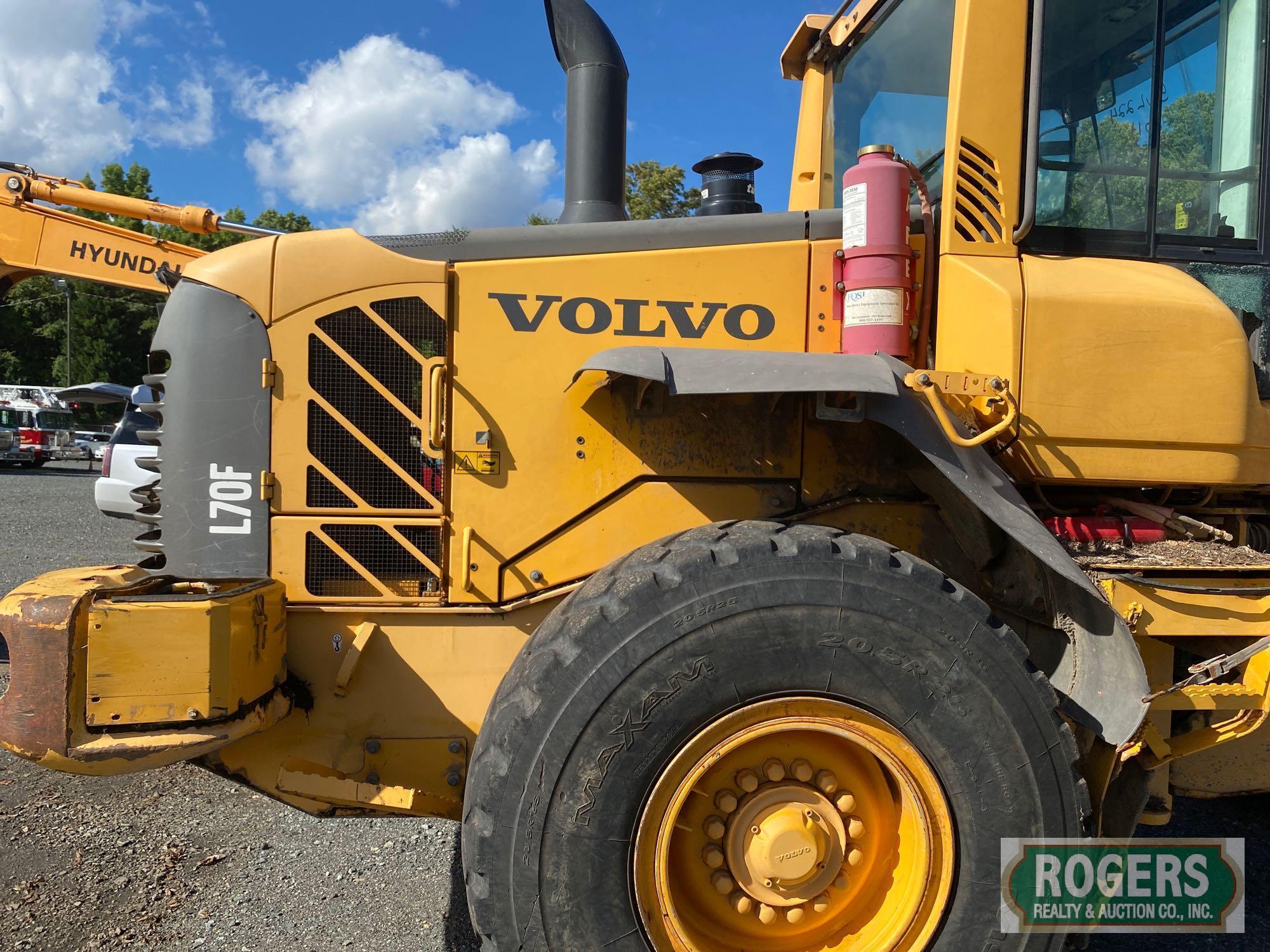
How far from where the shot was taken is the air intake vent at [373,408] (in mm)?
2486

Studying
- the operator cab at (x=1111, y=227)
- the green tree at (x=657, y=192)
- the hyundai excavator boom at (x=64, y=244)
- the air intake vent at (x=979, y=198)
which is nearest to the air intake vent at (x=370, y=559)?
the operator cab at (x=1111, y=227)

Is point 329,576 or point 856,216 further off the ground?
point 856,216

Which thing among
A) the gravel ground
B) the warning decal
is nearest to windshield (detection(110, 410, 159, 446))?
the gravel ground

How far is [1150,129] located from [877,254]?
979mm

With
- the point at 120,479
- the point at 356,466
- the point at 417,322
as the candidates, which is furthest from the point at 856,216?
the point at 120,479

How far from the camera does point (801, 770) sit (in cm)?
218

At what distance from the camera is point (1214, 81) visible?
2564 mm

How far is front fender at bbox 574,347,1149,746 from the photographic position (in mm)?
2070

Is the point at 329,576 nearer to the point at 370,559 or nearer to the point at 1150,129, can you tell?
the point at 370,559

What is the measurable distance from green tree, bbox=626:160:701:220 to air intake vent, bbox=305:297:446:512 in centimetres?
1627

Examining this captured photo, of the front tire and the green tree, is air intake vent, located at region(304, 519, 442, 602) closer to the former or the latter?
the front tire

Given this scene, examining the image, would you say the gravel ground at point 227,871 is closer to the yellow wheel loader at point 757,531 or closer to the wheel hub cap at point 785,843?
the yellow wheel loader at point 757,531

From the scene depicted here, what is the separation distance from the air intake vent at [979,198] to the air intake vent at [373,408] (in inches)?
61.5

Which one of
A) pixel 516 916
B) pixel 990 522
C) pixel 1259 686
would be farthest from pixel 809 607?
pixel 1259 686
